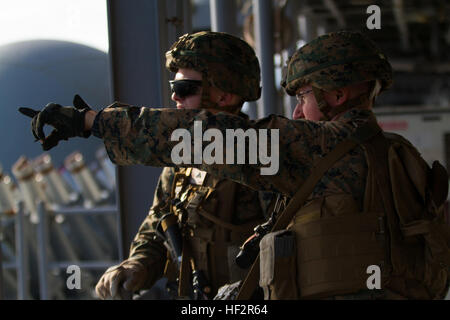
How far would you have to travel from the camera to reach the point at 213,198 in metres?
2.46

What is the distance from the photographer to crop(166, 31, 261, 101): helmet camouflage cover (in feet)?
7.57

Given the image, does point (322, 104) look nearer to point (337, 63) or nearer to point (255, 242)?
point (337, 63)

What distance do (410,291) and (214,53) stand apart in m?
Answer: 1.01

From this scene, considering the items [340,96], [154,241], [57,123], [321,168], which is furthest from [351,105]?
[154,241]

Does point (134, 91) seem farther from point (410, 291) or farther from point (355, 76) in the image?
point (410, 291)

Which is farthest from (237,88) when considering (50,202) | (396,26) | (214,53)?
(396,26)

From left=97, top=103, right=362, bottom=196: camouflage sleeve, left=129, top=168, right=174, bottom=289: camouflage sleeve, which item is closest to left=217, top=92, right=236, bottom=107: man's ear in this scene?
left=129, top=168, right=174, bottom=289: camouflage sleeve

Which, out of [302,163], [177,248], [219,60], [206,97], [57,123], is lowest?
[177,248]

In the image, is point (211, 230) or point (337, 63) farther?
point (211, 230)

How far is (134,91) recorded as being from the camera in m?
2.96

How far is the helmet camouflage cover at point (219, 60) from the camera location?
2309mm

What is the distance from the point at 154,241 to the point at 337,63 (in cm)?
111

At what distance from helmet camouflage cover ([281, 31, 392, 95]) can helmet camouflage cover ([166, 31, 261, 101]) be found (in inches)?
14.4

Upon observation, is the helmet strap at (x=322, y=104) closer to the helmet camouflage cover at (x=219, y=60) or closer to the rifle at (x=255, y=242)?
the rifle at (x=255, y=242)
